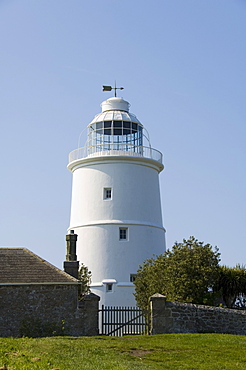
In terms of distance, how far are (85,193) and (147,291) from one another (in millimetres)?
7256

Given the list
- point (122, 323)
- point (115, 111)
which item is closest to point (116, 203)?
point (115, 111)

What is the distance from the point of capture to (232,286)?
26625mm

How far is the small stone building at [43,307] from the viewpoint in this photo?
64.1 ft

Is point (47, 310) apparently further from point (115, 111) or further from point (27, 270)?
point (115, 111)

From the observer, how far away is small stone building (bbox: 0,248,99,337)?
1955 cm

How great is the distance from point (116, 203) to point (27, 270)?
1001 centimetres

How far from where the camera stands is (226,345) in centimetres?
1627

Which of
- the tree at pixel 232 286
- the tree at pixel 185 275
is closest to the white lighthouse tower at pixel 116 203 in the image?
the tree at pixel 185 275

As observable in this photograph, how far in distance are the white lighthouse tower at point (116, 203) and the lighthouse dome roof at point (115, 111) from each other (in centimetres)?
6

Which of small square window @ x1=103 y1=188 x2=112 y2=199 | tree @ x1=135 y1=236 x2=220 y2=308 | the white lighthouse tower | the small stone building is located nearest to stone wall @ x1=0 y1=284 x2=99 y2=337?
the small stone building

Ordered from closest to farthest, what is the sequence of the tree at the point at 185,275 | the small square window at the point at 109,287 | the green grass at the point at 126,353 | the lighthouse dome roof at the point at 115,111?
the green grass at the point at 126,353 → the tree at the point at 185,275 → the small square window at the point at 109,287 → the lighthouse dome roof at the point at 115,111

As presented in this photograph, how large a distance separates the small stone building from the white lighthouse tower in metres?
8.34

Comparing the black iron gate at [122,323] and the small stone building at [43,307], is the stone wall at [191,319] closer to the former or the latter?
the black iron gate at [122,323]

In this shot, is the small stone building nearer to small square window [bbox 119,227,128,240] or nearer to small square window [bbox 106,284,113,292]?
small square window [bbox 106,284,113,292]
